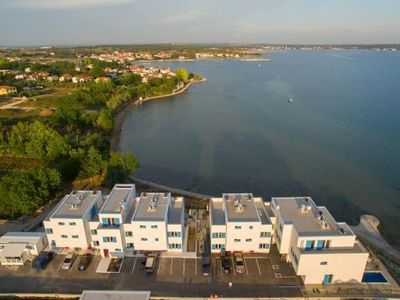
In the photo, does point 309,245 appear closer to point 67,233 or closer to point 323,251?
point 323,251

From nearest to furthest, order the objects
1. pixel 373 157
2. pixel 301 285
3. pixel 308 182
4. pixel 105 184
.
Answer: pixel 301 285, pixel 105 184, pixel 308 182, pixel 373 157

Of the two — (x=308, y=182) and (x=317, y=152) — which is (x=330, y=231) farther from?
(x=317, y=152)

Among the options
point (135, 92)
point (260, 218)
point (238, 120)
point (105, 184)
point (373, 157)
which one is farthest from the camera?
point (135, 92)

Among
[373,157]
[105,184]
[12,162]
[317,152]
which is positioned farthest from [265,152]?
[12,162]

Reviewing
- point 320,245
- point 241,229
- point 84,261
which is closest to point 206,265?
point 241,229

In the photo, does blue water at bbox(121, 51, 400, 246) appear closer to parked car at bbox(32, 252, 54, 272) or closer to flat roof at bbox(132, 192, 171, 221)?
flat roof at bbox(132, 192, 171, 221)

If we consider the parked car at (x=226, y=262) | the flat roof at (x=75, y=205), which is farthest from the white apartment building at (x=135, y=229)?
the parked car at (x=226, y=262)

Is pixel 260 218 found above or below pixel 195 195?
above

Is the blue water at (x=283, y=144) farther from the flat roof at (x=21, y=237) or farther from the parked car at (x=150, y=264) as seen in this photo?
the flat roof at (x=21, y=237)
